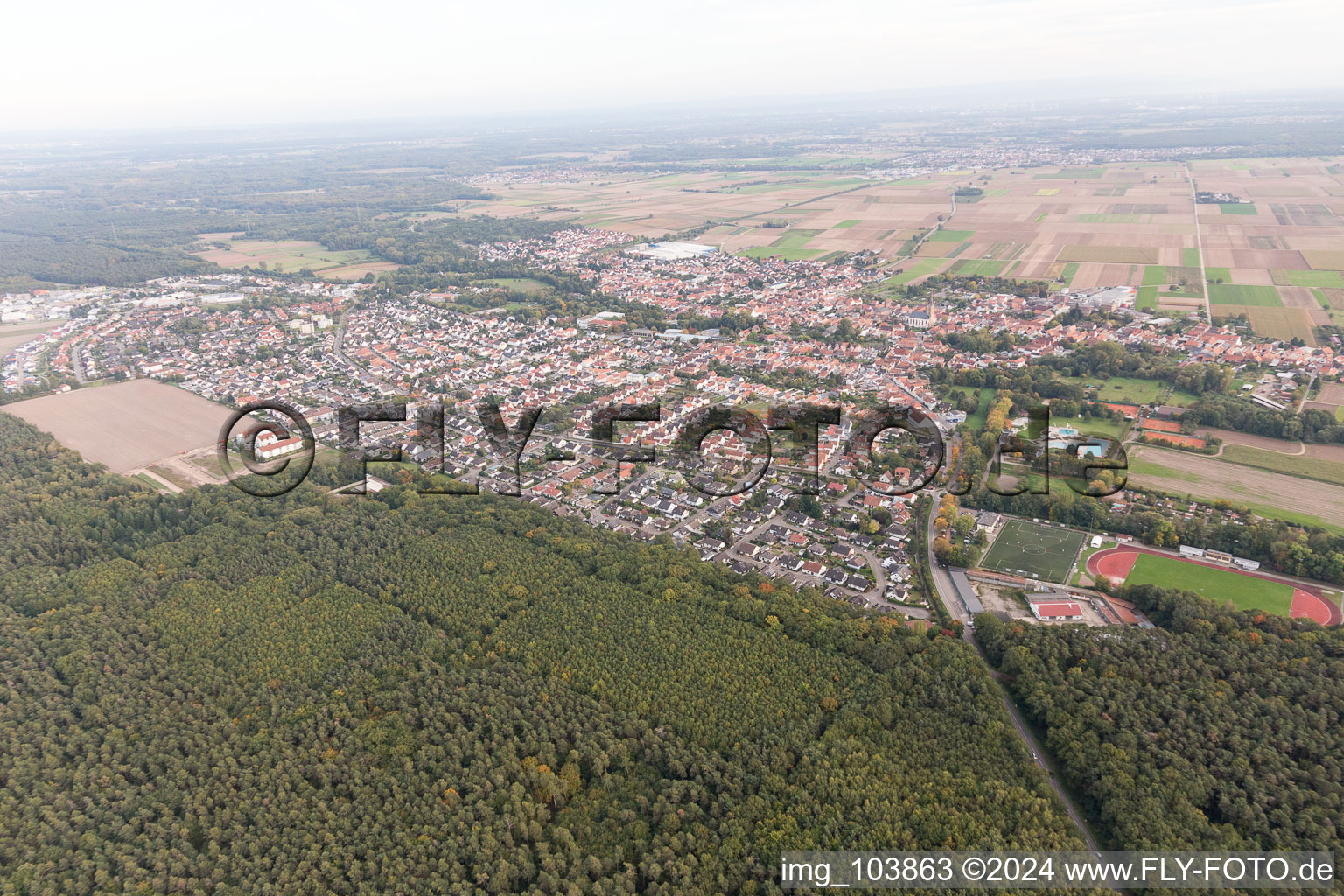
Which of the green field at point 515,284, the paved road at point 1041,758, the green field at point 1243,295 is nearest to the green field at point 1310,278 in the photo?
the green field at point 1243,295

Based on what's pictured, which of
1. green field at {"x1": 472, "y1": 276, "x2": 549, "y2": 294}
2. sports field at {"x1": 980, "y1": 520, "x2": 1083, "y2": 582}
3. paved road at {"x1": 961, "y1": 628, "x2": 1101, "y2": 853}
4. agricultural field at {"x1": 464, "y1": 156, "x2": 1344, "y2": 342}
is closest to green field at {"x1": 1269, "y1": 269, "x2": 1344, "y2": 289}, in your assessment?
agricultural field at {"x1": 464, "y1": 156, "x2": 1344, "y2": 342}

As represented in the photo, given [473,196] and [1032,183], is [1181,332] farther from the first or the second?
[473,196]

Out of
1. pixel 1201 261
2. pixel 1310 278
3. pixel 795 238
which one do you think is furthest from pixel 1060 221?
pixel 795 238

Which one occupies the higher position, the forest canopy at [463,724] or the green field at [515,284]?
the green field at [515,284]

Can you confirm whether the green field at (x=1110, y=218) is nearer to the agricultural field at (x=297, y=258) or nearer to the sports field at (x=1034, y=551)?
the sports field at (x=1034, y=551)

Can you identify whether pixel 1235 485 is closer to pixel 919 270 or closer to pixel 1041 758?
pixel 1041 758

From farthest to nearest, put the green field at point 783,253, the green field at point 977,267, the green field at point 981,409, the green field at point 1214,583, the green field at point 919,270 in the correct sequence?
the green field at point 783,253, the green field at point 919,270, the green field at point 977,267, the green field at point 981,409, the green field at point 1214,583

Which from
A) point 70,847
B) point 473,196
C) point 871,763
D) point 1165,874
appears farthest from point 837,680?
point 473,196
